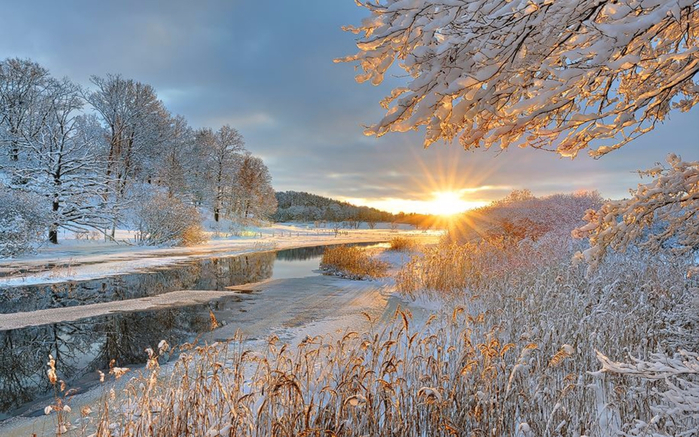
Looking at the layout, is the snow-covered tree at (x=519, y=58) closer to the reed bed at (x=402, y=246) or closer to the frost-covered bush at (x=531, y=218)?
the frost-covered bush at (x=531, y=218)

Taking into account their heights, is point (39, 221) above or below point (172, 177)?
below

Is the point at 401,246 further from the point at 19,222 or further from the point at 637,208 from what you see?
the point at 637,208

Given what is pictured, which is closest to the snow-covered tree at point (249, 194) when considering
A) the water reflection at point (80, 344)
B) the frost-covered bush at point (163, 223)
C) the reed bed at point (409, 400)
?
the frost-covered bush at point (163, 223)

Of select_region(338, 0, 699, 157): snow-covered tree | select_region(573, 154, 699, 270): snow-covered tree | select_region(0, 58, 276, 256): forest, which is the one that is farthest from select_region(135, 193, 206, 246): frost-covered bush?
select_region(573, 154, 699, 270): snow-covered tree

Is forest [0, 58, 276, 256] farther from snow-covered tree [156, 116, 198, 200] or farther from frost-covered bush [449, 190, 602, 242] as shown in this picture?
frost-covered bush [449, 190, 602, 242]

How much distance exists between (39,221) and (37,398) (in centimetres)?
1674

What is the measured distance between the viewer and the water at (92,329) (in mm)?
5699

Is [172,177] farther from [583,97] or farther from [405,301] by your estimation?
[583,97]

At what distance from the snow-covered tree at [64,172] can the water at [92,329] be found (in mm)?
11417

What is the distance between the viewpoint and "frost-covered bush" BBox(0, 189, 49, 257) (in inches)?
639

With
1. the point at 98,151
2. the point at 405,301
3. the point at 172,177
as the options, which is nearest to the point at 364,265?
the point at 405,301

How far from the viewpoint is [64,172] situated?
22.6 metres

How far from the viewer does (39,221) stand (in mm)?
18016

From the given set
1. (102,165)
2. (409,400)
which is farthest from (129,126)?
(409,400)
